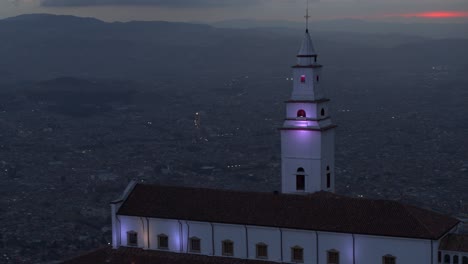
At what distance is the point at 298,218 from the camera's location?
181 feet

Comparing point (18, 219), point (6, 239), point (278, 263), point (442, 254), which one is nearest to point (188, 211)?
point (278, 263)

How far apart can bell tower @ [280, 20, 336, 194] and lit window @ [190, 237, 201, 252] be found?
10.3 meters

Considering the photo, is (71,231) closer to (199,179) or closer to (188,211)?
(199,179)

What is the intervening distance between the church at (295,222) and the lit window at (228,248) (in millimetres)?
78

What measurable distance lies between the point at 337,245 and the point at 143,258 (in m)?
13.9

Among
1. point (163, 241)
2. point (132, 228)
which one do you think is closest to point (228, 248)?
point (163, 241)

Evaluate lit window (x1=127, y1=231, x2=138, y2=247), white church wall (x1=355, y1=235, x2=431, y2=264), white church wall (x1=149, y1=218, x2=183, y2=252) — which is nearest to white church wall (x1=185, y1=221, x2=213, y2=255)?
white church wall (x1=149, y1=218, x2=183, y2=252)

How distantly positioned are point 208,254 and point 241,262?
293cm

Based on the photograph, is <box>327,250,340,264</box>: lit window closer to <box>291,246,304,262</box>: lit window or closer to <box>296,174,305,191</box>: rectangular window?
<box>291,246,304,262</box>: lit window

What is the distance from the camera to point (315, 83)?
6450 cm

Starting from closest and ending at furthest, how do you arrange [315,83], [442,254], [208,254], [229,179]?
[442,254], [208,254], [315,83], [229,179]

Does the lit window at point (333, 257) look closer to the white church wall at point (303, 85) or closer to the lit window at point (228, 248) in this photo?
the lit window at point (228, 248)

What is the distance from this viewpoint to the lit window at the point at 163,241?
2346 inches

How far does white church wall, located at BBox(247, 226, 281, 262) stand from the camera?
55625mm
